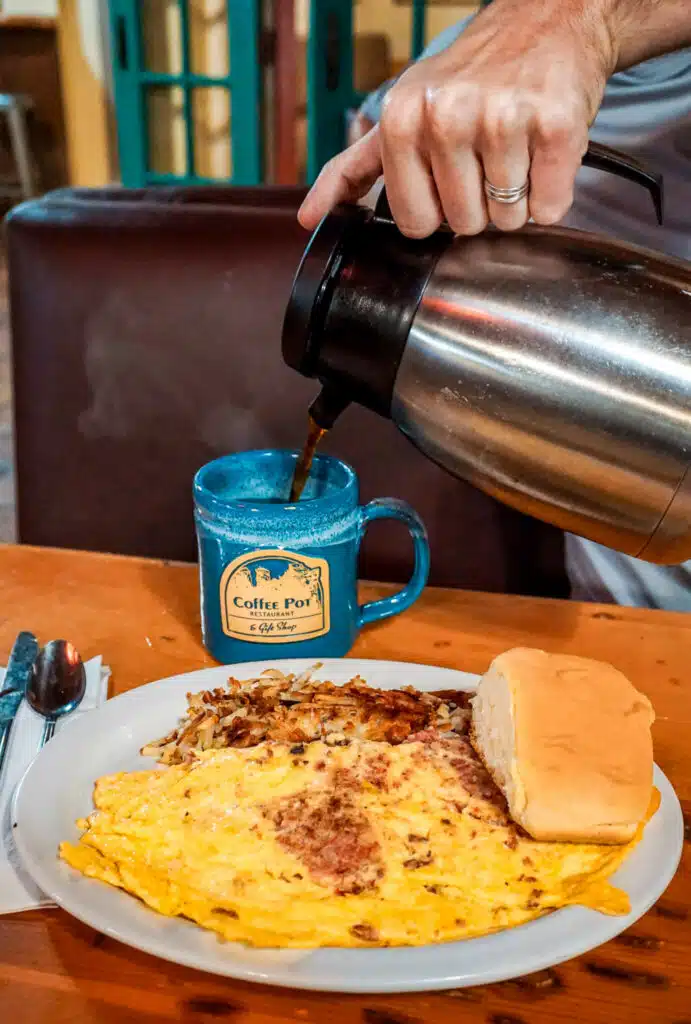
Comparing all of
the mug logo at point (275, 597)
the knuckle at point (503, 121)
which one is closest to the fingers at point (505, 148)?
the knuckle at point (503, 121)

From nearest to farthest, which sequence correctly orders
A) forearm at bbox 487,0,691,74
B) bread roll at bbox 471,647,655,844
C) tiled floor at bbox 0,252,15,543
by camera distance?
bread roll at bbox 471,647,655,844 < forearm at bbox 487,0,691,74 < tiled floor at bbox 0,252,15,543

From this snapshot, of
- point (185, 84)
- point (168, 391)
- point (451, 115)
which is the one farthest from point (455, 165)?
point (185, 84)

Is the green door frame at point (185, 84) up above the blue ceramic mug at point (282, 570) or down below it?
above

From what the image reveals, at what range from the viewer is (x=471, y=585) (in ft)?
4.93

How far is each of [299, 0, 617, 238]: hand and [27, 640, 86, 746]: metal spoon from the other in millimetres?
498

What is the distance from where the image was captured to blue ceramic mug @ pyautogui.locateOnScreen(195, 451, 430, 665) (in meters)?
0.86

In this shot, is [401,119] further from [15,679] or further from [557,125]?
[15,679]

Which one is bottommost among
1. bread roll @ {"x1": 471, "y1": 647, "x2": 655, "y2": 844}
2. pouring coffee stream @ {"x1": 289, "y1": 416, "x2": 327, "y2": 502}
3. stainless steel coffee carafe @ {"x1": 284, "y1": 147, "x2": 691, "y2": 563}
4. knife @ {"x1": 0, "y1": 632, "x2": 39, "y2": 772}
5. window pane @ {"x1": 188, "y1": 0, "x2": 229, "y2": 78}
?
knife @ {"x1": 0, "y1": 632, "x2": 39, "y2": 772}

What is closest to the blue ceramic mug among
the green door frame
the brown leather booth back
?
the brown leather booth back

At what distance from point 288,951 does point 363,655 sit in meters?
0.42

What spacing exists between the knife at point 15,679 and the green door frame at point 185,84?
9.88 feet

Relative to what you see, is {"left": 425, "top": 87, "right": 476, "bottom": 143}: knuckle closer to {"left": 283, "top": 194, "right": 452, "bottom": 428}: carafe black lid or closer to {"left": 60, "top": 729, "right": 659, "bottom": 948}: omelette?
{"left": 283, "top": 194, "right": 452, "bottom": 428}: carafe black lid

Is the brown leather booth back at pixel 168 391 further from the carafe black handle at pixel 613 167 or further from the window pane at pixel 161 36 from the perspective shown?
the window pane at pixel 161 36

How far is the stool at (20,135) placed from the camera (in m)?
5.29
